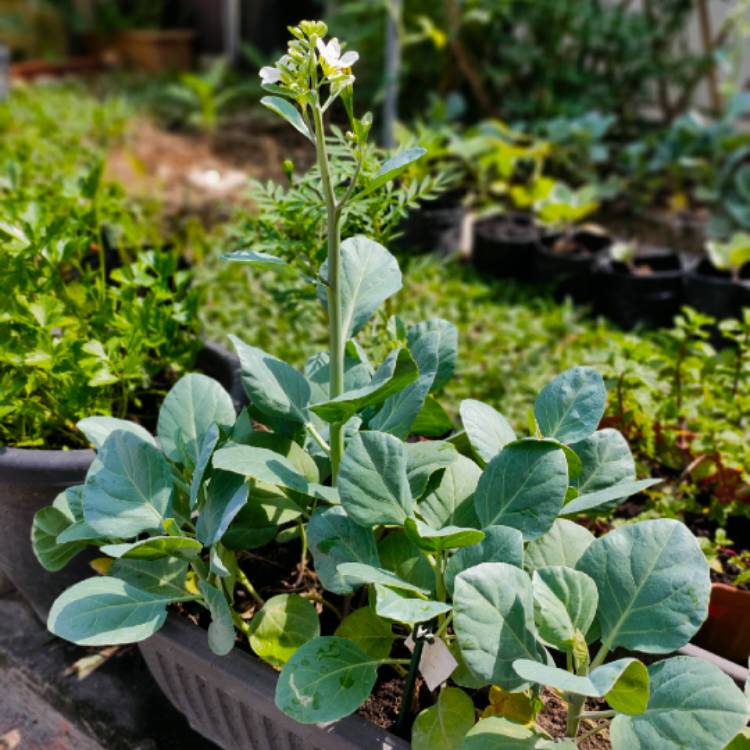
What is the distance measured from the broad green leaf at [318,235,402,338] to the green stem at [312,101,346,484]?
0.10ft

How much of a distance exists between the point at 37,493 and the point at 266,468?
0.55m

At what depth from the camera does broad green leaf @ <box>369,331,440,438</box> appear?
1.26 metres

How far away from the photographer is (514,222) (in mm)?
3553

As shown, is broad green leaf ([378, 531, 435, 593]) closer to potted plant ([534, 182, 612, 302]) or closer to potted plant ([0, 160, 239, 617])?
potted plant ([0, 160, 239, 617])

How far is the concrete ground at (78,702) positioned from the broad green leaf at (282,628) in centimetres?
45

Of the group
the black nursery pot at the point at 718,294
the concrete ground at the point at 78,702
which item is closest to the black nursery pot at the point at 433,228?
the black nursery pot at the point at 718,294

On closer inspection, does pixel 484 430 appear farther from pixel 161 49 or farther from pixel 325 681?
pixel 161 49

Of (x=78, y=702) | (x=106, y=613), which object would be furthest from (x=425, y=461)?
(x=78, y=702)

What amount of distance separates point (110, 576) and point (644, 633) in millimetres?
766

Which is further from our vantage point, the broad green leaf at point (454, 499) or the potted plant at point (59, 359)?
the potted plant at point (59, 359)

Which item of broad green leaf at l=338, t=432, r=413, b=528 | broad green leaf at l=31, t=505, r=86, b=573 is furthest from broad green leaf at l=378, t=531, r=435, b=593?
broad green leaf at l=31, t=505, r=86, b=573

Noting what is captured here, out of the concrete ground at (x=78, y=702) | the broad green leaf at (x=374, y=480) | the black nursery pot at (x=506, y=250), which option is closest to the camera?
the broad green leaf at (x=374, y=480)

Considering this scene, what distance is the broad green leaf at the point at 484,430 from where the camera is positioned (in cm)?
128

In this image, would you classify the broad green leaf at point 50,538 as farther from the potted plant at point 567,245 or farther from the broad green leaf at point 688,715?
the potted plant at point 567,245
